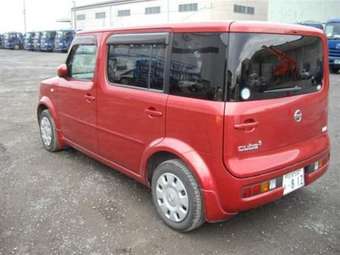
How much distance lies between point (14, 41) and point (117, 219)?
140 ft

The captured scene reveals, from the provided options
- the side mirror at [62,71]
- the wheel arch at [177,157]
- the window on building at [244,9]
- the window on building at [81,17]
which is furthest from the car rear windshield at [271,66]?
the window on building at [81,17]

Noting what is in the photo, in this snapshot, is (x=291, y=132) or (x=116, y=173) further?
(x=116, y=173)

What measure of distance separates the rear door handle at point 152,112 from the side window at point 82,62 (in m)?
1.11

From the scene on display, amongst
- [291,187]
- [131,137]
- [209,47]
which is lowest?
[291,187]

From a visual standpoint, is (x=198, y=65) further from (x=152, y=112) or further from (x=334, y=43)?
(x=334, y=43)

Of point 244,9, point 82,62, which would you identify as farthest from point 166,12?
point 82,62

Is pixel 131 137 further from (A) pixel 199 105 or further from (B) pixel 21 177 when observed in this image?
(B) pixel 21 177

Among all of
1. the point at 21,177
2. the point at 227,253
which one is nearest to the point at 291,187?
the point at 227,253

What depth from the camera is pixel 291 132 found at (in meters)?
3.19

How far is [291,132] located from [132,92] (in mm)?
1471

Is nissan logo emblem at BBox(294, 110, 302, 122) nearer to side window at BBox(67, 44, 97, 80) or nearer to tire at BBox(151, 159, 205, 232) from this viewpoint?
tire at BBox(151, 159, 205, 232)

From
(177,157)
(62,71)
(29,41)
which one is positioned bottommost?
(177,157)

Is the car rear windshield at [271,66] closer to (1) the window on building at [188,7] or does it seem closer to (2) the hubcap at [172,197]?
(2) the hubcap at [172,197]

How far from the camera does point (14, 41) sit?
136 ft
